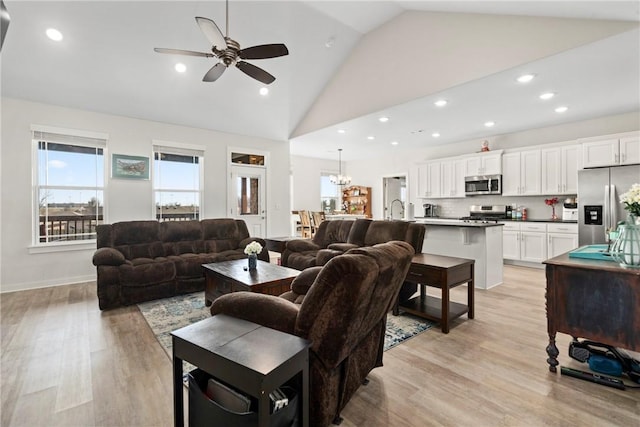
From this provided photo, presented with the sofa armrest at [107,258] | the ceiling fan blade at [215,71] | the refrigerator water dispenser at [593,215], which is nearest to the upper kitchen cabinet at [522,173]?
the refrigerator water dispenser at [593,215]

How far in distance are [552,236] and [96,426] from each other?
258 inches

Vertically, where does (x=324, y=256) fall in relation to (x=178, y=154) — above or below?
below

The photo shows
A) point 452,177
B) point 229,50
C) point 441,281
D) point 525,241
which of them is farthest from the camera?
point 452,177

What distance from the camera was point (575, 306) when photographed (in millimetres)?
2035

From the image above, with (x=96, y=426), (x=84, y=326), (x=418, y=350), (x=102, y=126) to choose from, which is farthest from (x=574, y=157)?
(x=102, y=126)

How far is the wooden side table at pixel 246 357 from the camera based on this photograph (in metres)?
1.07

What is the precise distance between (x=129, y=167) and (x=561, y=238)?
25.2 ft

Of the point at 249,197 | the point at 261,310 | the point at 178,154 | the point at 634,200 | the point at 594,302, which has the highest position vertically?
the point at 178,154

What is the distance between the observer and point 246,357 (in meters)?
1.14

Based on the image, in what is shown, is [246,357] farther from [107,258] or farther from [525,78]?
[525,78]

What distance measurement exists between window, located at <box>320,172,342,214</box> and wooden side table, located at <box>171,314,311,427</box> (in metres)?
8.37

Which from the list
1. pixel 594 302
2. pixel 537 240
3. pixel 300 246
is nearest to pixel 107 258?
pixel 300 246

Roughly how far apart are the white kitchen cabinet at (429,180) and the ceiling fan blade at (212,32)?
19.2ft

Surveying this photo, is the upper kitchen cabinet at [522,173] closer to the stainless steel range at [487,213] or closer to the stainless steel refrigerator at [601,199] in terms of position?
the stainless steel range at [487,213]
